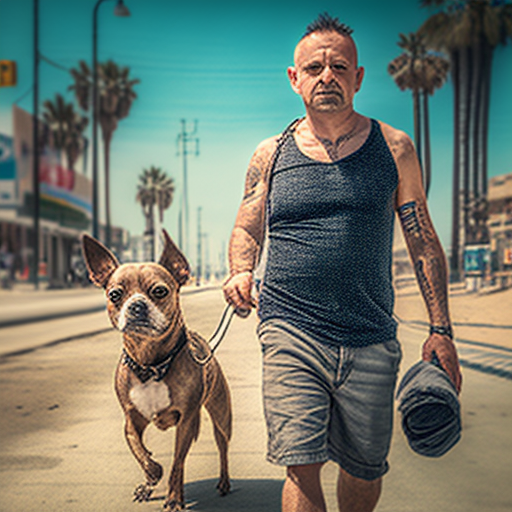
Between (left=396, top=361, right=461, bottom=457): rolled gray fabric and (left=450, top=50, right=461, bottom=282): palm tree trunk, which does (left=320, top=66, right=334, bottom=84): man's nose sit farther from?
(left=450, top=50, right=461, bottom=282): palm tree trunk

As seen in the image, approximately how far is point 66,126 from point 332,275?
96.9 inches

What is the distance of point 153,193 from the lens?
3955 mm

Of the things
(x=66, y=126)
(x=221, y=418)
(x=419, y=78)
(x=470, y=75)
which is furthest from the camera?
(x=66, y=126)

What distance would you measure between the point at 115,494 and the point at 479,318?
84.1 inches

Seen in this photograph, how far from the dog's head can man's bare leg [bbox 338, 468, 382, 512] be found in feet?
2.82

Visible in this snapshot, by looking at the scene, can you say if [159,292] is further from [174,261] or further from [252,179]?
[252,179]

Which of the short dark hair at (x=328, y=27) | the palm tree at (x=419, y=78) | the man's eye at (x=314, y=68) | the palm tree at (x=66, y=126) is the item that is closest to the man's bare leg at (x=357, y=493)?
the man's eye at (x=314, y=68)

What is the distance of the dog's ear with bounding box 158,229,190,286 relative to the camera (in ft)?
9.60

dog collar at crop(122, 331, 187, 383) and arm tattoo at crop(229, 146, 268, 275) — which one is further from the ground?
arm tattoo at crop(229, 146, 268, 275)

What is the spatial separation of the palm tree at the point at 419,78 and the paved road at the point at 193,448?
96cm

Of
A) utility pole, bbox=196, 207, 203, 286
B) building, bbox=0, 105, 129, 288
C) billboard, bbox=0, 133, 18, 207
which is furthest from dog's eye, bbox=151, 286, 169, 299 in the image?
billboard, bbox=0, 133, 18, 207

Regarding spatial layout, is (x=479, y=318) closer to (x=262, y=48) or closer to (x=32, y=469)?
(x=262, y=48)

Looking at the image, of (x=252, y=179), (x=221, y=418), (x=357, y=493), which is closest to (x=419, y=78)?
(x=252, y=179)

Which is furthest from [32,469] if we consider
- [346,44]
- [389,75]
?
[389,75]
